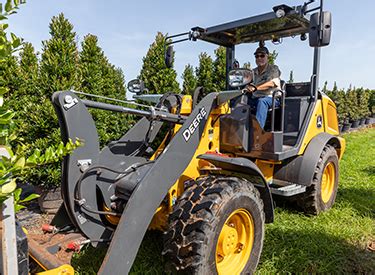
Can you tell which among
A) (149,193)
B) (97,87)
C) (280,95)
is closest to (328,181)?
(280,95)

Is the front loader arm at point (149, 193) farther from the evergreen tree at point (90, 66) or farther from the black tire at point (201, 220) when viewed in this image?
the evergreen tree at point (90, 66)

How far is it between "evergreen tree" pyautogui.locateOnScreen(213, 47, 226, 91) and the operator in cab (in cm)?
520

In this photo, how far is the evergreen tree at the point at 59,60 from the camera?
202 inches

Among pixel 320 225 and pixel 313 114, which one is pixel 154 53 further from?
pixel 320 225

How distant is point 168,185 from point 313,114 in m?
2.65

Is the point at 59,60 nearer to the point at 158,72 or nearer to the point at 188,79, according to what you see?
the point at 158,72

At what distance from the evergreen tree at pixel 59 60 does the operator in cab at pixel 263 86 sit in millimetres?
3196

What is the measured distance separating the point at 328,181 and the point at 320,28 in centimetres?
266

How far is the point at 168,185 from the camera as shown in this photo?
2.56 m

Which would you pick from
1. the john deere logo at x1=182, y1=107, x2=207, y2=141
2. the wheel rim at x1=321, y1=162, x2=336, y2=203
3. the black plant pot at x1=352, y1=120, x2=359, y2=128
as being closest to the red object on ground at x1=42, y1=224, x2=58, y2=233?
the john deere logo at x1=182, y1=107, x2=207, y2=141

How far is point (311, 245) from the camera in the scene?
3.37m

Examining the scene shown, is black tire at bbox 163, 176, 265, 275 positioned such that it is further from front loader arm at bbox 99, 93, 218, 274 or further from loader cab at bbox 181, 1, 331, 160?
loader cab at bbox 181, 1, 331, 160

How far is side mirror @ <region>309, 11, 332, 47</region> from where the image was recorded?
2.96 metres

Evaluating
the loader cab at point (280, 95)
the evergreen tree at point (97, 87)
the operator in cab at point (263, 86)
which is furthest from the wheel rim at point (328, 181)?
the evergreen tree at point (97, 87)
